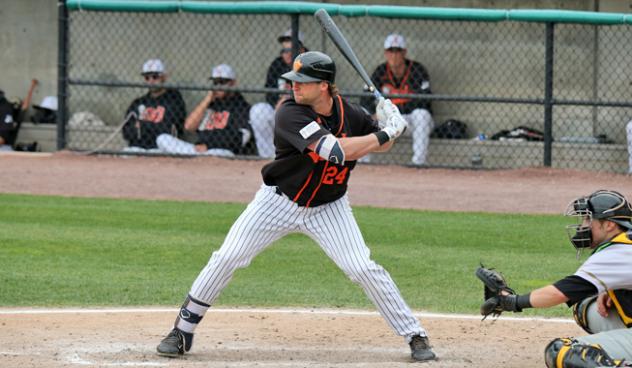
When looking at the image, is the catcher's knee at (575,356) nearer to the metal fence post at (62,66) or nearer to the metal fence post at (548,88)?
the metal fence post at (548,88)

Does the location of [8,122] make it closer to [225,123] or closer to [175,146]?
[175,146]

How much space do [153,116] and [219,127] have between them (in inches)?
33.5

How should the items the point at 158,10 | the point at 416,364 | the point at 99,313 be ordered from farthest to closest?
the point at 158,10 → the point at 99,313 → the point at 416,364

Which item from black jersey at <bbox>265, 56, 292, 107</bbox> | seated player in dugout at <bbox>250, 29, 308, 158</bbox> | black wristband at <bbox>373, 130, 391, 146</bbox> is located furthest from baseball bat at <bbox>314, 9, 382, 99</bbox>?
black jersey at <bbox>265, 56, 292, 107</bbox>

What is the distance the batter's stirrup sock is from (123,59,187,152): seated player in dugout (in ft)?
26.1

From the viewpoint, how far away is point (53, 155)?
1420 centimetres

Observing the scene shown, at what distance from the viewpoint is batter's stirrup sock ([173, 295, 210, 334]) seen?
6.28 metres

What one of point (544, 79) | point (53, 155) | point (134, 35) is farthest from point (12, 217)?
point (544, 79)

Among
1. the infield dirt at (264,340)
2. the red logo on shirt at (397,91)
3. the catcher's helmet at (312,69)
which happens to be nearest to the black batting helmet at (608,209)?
the infield dirt at (264,340)

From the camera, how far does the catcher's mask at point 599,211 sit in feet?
18.0

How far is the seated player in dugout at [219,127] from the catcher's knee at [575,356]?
8.75 m

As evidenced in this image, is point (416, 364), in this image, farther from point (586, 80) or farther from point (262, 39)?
point (262, 39)

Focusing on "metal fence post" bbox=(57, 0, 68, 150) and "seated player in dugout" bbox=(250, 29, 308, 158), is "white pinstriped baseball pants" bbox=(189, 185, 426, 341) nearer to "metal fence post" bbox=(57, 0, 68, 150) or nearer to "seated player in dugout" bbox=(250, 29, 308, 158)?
"seated player in dugout" bbox=(250, 29, 308, 158)

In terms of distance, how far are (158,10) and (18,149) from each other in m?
2.84
